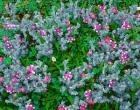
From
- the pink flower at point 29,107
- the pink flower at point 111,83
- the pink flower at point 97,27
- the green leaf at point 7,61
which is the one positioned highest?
the pink flower at point 97,27

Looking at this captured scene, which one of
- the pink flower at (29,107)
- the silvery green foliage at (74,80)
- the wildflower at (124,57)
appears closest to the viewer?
the pink flower at (29,107)

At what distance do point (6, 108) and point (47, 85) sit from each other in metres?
0.59

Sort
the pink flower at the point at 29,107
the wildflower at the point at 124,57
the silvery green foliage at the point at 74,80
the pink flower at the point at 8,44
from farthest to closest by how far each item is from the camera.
A: 1. the pink flower at the point at 8,44
2. the wildflower at the point at 124,57
3. the silvery green foliage at the point at 74,80
4. the pink flower at the point at 29,107

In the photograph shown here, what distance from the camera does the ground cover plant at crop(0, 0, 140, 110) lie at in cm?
476

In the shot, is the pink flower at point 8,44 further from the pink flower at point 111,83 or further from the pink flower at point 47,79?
the pink flower at point 111,83

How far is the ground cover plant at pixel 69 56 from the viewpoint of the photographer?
4.76m

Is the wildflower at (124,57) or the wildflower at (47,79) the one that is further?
the wildflower at (124,57)

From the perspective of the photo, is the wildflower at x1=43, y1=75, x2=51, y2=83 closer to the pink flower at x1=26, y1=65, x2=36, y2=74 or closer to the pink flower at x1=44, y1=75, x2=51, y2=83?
the pink flower at x1=44, y1=75, x2=51, y2=83

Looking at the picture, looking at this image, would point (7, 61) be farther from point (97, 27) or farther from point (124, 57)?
point (124, 57)

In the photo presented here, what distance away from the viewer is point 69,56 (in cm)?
522

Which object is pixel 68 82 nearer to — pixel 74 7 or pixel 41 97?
pixel 41 97

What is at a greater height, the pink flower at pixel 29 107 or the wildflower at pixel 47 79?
the wildflower at pixel 47 79

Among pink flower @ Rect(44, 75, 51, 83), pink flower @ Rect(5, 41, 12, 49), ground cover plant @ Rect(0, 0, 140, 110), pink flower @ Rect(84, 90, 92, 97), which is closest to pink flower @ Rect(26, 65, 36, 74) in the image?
ground cover plant @ Rect(0, 0, 140, 110)

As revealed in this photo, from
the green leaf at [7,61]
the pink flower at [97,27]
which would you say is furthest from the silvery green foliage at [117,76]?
the green leaf at [7,61]
